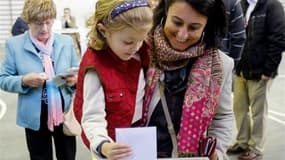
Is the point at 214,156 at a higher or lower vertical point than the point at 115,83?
lower

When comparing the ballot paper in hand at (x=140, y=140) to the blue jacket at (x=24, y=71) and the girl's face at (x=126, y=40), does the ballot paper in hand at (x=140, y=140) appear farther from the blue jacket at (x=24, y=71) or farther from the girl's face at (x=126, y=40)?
the blue jacket at (x=24, y=71)

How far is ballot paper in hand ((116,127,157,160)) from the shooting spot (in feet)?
3.63

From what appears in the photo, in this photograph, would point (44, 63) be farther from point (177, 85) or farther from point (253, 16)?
point (253, 16)

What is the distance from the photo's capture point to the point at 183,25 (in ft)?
4.08

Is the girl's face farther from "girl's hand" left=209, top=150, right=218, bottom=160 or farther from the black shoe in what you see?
the black shoe

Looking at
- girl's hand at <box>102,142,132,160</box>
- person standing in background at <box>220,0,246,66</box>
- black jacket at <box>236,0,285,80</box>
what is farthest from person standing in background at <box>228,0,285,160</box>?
girl's hand at <box>102,142,132,160</box>

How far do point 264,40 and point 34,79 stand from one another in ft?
6.65

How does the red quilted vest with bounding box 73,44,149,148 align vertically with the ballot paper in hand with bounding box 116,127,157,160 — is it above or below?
above

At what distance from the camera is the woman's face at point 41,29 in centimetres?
241

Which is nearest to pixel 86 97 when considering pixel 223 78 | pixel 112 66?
pixel 112 66

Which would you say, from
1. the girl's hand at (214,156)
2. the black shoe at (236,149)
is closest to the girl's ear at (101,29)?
the girl's hand at (214,156)

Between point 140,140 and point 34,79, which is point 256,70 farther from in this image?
point 140,140

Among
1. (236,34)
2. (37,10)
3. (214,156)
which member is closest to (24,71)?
(37,10)

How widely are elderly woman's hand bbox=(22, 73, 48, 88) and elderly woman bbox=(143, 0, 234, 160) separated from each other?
4.06ft
